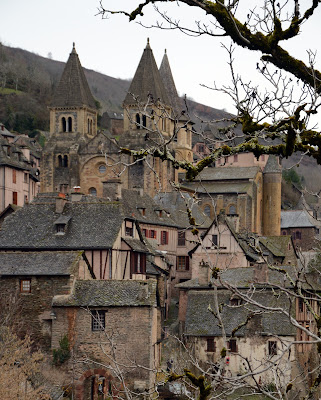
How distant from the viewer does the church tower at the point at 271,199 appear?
283ft

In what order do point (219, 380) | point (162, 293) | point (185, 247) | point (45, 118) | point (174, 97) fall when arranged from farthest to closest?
point (45, 118)
point (174, 97)
point (185, 247)
point (162, 293)
point (219, 380)

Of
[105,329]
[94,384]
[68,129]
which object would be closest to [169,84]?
[68,129]

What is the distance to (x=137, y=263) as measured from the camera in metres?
44.1

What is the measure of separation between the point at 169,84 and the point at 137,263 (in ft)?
177

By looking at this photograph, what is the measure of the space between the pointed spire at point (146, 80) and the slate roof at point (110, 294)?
4820cm

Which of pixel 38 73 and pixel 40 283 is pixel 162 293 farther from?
pixel 38 73

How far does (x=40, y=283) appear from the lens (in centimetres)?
3366

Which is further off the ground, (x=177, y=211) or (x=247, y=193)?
(x=247, y=193)

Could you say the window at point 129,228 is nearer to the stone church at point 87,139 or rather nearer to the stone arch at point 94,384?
the stone arch at point 94,384

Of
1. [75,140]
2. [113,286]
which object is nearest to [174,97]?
[75,140]

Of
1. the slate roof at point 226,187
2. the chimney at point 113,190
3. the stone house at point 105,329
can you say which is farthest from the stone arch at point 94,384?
the slate roof at point 226,187

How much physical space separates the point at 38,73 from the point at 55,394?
136938mm

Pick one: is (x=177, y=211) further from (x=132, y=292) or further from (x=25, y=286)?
(x=25, y=286)

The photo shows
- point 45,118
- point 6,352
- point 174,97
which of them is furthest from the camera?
point 45,118
